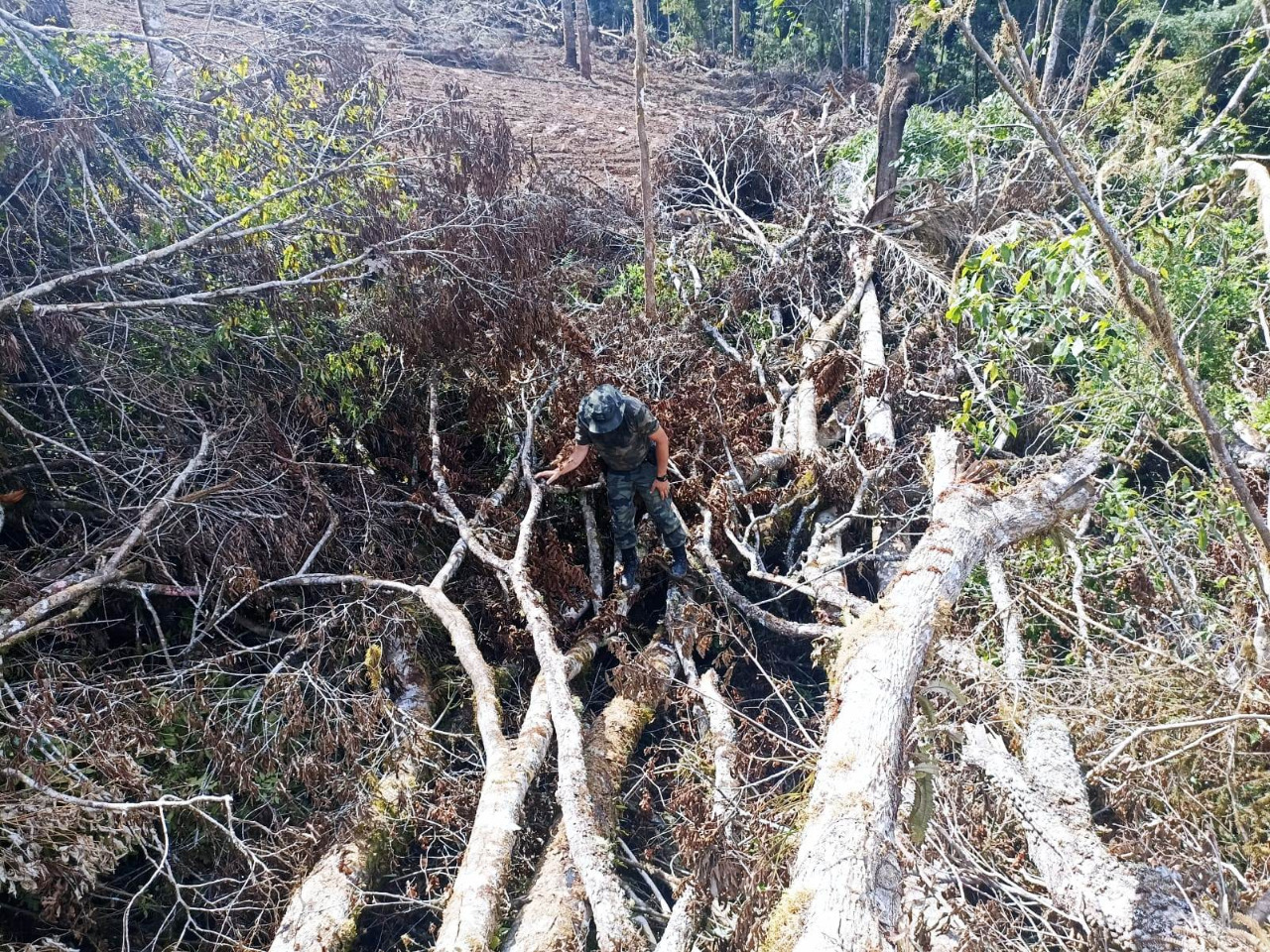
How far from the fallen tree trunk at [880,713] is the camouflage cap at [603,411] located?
1.77 meters

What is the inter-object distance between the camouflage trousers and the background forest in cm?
26

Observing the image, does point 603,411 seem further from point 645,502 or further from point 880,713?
point 880,713

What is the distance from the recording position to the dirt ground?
10.9 metres

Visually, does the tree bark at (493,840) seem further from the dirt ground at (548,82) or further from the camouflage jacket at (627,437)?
the dirt ground at (548,82)

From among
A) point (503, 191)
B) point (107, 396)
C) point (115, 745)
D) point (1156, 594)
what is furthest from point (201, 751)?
point (1156, 594)

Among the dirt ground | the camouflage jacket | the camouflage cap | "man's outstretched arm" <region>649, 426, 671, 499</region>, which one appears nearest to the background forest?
"man's outstretched arm" <region>649, 426, 671, 499</region>

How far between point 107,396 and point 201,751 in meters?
2.17

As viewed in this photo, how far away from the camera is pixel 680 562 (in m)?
4.71

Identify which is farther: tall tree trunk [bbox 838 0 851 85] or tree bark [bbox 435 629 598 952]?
tall tree trunk [bbox 838 0 851 85]

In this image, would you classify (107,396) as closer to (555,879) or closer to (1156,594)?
(555,879)

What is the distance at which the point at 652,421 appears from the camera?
4395mm

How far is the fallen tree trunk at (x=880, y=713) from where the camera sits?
7.14ft

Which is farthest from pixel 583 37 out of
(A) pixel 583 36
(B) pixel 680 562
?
(B) pixel 680 562

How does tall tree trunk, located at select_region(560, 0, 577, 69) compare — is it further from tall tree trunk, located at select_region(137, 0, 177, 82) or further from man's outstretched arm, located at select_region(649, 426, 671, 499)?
man's outstretched arm, located at select_region(649, 426, 671, 499)
